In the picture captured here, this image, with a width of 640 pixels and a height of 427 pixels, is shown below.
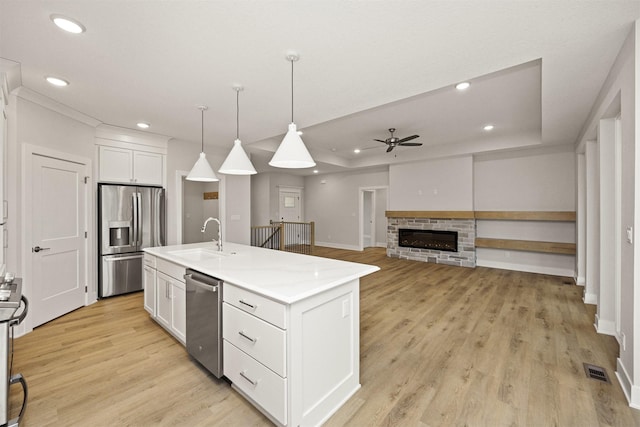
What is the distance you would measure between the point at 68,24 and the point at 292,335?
2599mm

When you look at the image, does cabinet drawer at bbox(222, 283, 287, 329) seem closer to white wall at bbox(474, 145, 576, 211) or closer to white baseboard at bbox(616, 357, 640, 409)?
white baseboard at bbox(616, 357, 640, 409)

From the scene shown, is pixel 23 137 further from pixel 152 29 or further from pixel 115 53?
pixel 152 29

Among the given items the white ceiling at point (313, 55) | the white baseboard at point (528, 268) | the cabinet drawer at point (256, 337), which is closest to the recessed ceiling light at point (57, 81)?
the white ceiling at point (313, 55)

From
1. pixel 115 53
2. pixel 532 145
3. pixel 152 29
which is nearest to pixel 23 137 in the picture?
pixel 115 53

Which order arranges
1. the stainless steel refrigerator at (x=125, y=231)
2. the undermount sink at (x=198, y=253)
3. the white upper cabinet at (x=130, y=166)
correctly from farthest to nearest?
the white upper cabinet at (x=130, y=166) → the stainless steel refrigerator at (x=125, y=231) → the undermount sink at (x=198, y=253)

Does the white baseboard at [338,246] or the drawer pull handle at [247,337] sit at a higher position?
the drawer pull handle at [247,337]

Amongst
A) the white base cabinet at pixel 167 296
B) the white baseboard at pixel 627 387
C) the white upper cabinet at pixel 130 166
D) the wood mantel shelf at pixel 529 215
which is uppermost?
the white upper cabinet at pixel 130 166

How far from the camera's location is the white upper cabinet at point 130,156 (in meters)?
4.20

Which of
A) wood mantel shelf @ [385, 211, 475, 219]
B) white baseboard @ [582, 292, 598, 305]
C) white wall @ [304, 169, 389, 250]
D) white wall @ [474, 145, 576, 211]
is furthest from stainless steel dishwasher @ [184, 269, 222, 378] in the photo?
white wall @ [304, 169, 389, 250]

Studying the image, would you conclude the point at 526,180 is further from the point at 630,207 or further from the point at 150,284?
the point at 150,284

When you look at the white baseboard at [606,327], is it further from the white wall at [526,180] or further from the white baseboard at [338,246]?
the white baseboard at [338,246]

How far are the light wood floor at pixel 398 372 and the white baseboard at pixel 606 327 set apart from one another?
4.2 inches

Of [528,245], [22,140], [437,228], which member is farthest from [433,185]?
[22,140]

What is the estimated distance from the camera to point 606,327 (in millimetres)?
3018
